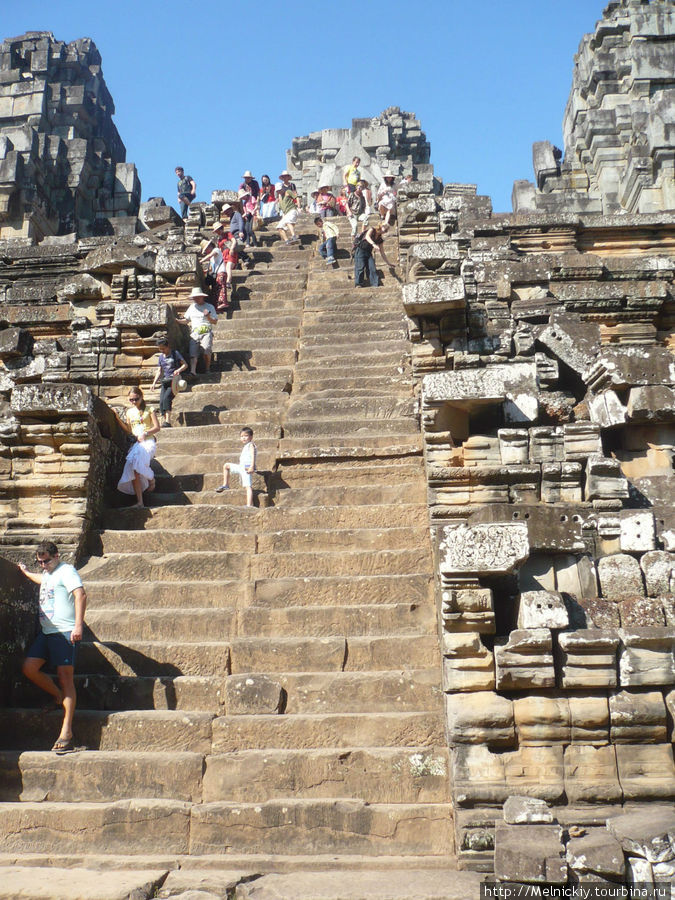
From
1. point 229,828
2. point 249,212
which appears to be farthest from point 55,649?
point 249,212

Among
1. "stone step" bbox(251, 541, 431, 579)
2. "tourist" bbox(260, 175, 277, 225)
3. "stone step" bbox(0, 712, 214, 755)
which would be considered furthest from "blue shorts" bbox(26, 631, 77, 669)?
"tourist" bbox(260, 175, 277, 225)

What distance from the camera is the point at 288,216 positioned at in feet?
53.5

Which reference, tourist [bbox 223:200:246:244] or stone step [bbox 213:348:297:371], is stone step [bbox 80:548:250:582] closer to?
stone step [bbox 213:348:297:371]

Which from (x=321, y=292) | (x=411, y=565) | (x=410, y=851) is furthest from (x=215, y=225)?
(x=410, y=851)

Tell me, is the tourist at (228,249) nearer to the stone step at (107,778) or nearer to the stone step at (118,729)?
the stone step at (118,729)

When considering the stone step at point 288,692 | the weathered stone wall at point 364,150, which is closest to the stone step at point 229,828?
the stone step at point 288,692

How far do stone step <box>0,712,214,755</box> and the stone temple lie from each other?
0.6 inches

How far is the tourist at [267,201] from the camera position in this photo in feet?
63.4

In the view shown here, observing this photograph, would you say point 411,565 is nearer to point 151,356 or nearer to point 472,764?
point 472,764

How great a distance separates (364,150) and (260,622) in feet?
85.9

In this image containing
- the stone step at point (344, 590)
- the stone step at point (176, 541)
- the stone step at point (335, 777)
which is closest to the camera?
the stone step at point (335, 777)

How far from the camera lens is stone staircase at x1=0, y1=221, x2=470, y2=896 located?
4789mm

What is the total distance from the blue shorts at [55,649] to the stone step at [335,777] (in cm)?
79

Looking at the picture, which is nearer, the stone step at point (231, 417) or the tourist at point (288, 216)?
the stone step at point (231, 417)
